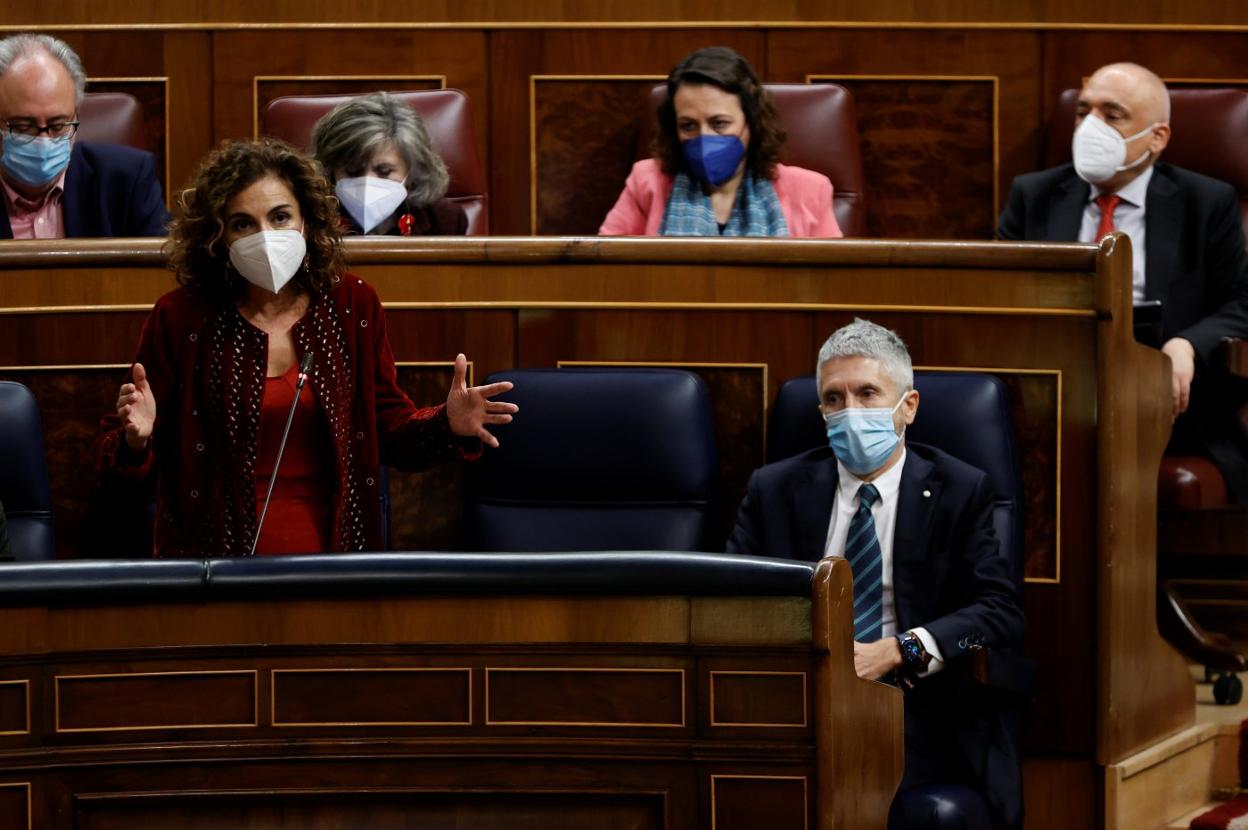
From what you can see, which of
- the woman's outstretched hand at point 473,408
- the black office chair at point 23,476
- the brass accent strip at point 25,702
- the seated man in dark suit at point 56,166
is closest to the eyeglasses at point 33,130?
the seated man in dark suit at point 56,166

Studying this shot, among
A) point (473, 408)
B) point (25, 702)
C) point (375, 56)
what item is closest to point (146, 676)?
point (25, 702)

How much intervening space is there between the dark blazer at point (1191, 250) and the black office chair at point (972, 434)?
14.1 inches

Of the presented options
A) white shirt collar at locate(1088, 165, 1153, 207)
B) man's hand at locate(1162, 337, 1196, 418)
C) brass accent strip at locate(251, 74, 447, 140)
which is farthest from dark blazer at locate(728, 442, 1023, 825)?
brass accent strip at locate(251, 74, 447, 140)

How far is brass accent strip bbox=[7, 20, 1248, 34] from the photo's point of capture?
2.07m

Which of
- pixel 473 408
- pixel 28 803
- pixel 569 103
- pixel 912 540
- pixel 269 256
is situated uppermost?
pixel 569 103

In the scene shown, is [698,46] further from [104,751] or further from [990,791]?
[104,751]

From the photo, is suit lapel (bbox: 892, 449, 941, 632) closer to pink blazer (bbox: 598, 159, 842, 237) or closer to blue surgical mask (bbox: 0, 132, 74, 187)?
pink blazer (bbox: 598, 159, 842, 237)

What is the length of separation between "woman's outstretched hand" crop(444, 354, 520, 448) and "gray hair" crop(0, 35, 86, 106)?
2.17ft

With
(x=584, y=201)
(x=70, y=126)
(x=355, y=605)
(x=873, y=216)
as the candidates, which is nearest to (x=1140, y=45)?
(x=873, y=216)

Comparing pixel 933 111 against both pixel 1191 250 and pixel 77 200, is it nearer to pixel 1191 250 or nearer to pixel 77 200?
pixel 1191 250

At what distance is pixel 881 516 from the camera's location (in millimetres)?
1384

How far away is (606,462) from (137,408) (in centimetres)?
38

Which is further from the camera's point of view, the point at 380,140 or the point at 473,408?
the point at 380,140

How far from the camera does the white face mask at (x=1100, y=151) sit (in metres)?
1.82
